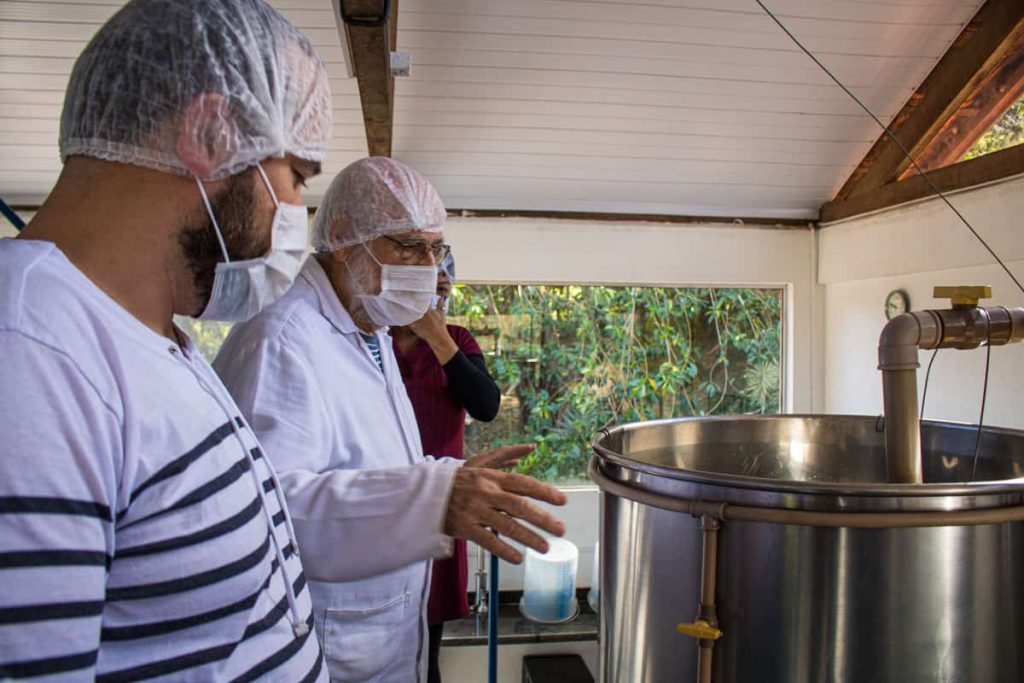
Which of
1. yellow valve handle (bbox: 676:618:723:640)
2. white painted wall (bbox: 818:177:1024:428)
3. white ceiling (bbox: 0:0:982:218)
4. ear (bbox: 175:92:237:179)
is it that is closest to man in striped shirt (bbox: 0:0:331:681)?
ear (bbox: 175:92:237:179)

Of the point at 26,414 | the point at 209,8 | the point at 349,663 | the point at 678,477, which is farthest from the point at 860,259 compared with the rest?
the point at 26,414

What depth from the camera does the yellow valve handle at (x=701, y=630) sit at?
1050 mm

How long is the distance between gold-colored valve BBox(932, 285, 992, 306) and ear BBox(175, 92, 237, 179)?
131 centimetres

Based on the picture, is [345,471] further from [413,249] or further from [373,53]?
[373,53]

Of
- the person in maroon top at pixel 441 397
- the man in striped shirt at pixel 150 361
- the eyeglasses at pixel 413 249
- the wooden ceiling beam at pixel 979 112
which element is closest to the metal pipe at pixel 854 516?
the man in striped shirt at pixel 150 361

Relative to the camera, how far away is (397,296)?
1.40 m

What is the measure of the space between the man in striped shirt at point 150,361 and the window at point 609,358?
266 cm

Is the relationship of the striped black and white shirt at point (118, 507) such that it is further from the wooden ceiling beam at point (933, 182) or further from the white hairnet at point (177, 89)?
the wooden ceiling beam at point (933, 182)

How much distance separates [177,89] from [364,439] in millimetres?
702

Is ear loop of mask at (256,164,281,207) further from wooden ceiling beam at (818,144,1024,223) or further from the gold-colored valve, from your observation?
wooden ceiling beam at (818,144,1024,223)

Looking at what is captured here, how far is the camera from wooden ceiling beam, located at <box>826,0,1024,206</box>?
2.38 metres

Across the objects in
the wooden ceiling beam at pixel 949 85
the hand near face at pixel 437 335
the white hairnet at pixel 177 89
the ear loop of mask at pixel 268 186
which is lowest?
the hand near face at pixel 437 335

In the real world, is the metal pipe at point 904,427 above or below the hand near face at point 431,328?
below

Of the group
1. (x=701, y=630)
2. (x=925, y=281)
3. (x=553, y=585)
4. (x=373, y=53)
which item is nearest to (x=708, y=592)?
(x=701, y=630)
